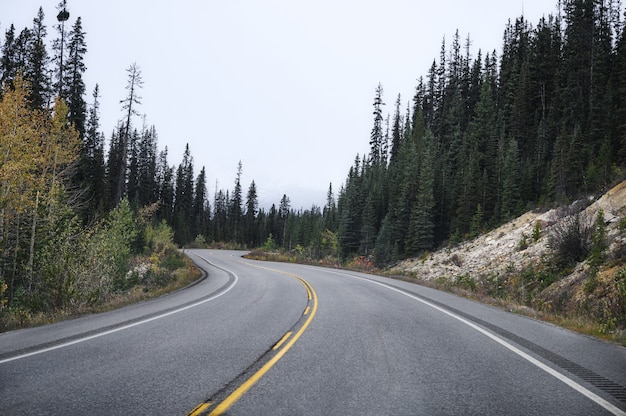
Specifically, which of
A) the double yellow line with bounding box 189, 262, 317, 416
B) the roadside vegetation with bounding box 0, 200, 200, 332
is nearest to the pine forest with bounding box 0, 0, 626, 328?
the roadside vegetation with bounding box 0, 200, 200, 332

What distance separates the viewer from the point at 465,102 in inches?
2581

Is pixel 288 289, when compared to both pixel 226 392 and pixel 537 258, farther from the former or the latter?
pixel 537 258

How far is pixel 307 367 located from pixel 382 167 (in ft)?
213

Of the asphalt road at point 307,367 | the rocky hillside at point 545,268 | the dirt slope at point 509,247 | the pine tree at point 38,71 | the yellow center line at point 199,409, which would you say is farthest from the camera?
the pine tree at point 38,71

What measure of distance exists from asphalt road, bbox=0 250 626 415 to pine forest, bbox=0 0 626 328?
Answer: 6.00m

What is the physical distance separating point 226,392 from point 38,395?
197 centimetres

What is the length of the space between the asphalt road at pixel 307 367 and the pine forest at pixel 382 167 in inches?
236

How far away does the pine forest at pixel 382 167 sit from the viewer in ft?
47.9

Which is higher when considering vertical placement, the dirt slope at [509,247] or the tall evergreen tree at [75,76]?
the tall evergreen tree at [75,76]

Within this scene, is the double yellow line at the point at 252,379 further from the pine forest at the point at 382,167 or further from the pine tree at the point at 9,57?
the pine tree at the point at 9,57

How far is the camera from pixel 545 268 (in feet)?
61.5

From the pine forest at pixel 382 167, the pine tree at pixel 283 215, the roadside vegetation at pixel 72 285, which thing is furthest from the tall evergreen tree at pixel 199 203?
the roadside vegetation at pixel 72 285

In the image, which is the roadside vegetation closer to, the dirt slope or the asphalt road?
the asphalt road

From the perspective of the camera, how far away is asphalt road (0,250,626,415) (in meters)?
3.82
